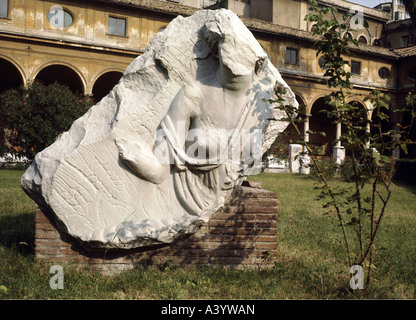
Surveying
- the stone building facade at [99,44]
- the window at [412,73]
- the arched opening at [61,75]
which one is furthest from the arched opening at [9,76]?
the window at [412,73]

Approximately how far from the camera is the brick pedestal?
3316mm

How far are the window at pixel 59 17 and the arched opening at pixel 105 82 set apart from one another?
2676 mm

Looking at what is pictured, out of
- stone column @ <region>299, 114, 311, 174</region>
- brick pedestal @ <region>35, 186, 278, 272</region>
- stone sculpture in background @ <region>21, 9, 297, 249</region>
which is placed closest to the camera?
stone column @ <region>299, 114, 311, 174</region>

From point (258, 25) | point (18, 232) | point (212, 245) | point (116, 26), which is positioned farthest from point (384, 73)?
point (18, 232)

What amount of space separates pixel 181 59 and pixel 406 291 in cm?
269

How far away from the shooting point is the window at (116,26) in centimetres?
1577

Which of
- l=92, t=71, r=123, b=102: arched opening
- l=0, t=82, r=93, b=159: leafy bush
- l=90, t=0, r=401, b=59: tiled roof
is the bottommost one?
l=0, t=82, r=93, b=159: leafy bush

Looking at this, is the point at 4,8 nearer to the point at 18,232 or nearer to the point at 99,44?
the point at 99,44

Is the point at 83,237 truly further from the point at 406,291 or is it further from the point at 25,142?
the point at 25,142


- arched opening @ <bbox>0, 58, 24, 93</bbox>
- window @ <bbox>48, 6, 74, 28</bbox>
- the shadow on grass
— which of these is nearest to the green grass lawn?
the shadow on grass

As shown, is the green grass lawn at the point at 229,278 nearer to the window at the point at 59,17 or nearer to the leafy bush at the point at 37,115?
the leafy bush at the point at 37,115

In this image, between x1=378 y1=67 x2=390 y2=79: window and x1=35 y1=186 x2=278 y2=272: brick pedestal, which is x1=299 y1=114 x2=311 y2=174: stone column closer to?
x1=35 y1=186 x2=278 y2=272: brick pedestal

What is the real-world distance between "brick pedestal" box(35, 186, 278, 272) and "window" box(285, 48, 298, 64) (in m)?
17.1

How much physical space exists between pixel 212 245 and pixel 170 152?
0.92 m
